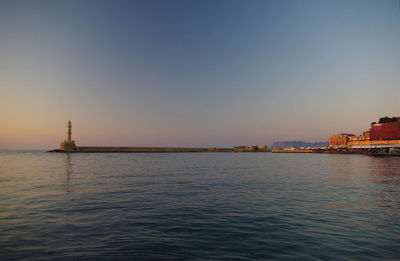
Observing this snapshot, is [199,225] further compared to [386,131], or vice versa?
[386,131]

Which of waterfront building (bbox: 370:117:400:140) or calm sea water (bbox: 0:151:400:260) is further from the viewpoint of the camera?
waterfront building (bbox: 370:117:400:140)

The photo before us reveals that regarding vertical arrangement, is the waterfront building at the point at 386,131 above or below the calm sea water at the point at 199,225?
above

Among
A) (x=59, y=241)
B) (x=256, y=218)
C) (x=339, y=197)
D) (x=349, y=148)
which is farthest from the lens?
(x=349, y=148)

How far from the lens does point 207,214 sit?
44.1 ft

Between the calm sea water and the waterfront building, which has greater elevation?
the waterfront building

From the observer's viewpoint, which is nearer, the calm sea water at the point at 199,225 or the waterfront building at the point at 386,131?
the calm sea water at the point at 199,225

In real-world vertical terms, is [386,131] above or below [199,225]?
above

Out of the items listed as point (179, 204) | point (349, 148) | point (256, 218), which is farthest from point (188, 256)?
point (349, 148)

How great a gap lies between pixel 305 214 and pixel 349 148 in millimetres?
170241

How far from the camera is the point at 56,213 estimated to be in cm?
1372

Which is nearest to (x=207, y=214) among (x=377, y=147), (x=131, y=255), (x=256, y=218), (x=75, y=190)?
(x=256, y=218)

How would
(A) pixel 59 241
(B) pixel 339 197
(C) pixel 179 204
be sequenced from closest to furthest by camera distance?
(A) pixel 59 241
(C) pixel 179 204
(B) pixel 339 197

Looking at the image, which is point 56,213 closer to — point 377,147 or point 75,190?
point 75,190

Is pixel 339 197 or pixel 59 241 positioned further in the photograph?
pixel 339 197
